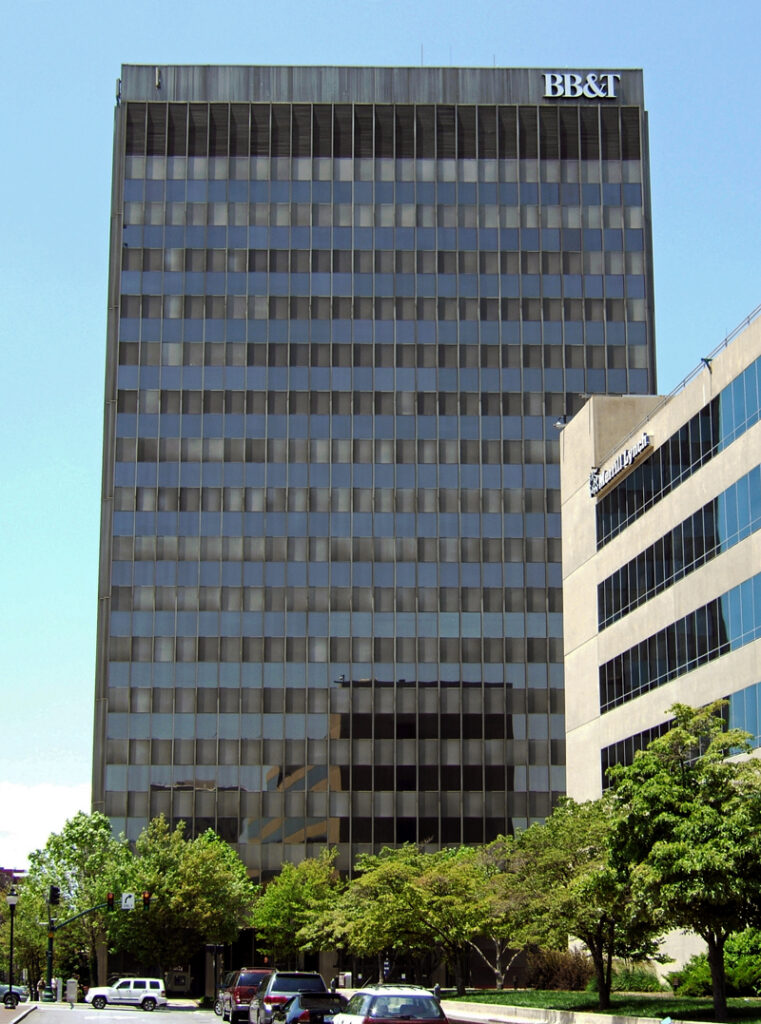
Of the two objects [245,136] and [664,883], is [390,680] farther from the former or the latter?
[664,883]

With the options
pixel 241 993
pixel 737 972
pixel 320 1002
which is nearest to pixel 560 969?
pixel 241 993

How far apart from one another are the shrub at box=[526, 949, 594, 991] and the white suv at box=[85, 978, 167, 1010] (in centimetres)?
2086

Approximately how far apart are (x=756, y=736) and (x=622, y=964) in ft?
49.7

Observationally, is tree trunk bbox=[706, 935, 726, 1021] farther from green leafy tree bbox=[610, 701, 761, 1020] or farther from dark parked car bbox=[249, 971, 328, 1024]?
dark parked car bbox=[249, 971, 328, 1024]

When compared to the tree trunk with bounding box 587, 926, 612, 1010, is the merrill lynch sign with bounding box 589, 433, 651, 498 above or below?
above

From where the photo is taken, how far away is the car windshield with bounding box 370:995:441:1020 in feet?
94.8

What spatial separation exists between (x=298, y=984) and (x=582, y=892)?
377 inches

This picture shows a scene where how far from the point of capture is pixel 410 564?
355ft

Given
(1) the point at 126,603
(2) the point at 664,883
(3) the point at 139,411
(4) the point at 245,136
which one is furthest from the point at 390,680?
(2) the point at 664,883

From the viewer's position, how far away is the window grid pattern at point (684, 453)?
1977 inches

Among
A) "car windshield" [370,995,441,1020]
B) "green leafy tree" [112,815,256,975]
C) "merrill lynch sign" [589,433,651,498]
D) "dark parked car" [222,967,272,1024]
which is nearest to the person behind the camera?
"car windshield" [370,995,441,1020]

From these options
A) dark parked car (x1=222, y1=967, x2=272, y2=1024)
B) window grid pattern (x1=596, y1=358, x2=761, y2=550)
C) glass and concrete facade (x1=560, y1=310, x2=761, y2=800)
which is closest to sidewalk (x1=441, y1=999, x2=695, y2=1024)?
dark parked car (x1=222, y1=967, x2=272, y2=1024)

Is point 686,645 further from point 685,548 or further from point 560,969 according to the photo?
point 560,969

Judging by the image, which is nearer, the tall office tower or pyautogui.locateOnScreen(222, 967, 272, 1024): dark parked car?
pyautogui.locateOnScreen(222, 967, 272, 1024): dark parked car
